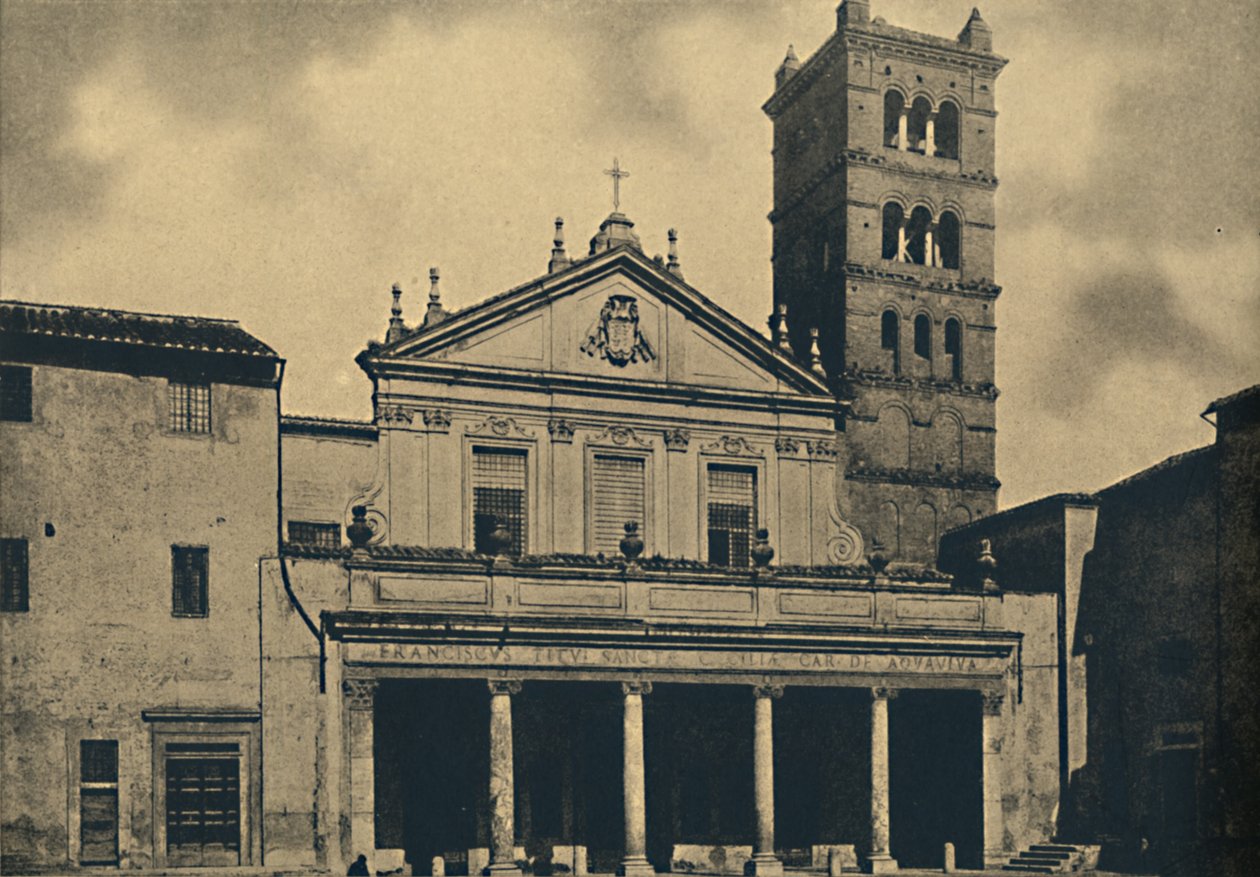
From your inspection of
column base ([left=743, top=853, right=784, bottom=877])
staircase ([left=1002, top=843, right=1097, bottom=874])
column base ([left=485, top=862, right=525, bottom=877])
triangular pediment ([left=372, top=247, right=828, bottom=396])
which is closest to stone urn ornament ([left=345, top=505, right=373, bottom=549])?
triangular pediment ([left=372, top=247, right=828, bottom=396])

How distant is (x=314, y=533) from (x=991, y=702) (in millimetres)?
12496

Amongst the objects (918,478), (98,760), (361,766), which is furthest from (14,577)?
(918,478)

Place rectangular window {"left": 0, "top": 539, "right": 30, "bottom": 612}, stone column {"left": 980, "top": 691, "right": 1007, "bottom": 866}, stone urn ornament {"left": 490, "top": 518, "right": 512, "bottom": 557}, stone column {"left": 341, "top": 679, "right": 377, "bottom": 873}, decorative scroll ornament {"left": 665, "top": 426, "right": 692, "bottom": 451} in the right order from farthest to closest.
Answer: decorative scroll ornament {"left": 665, "top": 426, "right": 692, "bottom": 451}
stone column {"left": 980, "top": 691, "right": 1007, "bottom": 866}
stone urn ornament {"left": 490, "top": 518, "right": 512, "bottom": 557}
stone column {"left": 341, "top": 679, "right": 377, "bottom": 873}
rectangular window {"left": 0, "top": 539, "right": 30, "bottom": 612}

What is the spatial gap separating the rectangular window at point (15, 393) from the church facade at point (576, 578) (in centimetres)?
6

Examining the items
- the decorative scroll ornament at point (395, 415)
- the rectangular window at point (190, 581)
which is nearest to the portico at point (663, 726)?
the rectangular window at point (190, 581)

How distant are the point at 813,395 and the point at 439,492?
26.1 ft

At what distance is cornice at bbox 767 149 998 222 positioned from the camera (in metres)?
41.1

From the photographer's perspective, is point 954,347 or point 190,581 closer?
point 190,581

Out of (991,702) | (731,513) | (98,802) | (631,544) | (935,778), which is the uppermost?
(731,513)

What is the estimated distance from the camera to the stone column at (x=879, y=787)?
3297 centimetres

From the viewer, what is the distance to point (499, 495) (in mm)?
35406

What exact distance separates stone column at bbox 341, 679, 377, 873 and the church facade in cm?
7

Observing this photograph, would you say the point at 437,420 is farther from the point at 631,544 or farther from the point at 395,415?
the point at 631,544

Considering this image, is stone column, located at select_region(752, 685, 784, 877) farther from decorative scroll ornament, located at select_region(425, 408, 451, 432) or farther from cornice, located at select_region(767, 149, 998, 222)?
cornice, located at select_region(767, 149, 998, 222)
